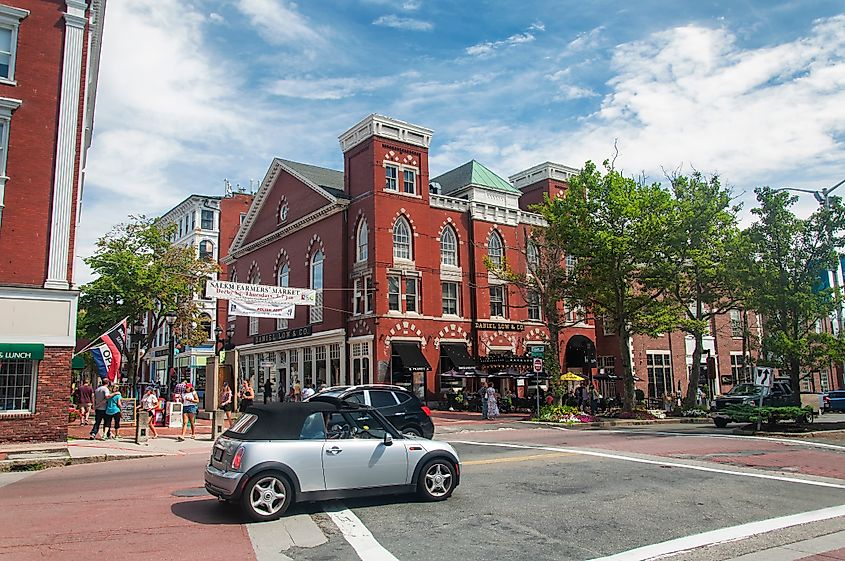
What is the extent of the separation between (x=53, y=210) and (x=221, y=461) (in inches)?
562

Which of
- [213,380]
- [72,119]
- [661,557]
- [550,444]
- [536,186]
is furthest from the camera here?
[536,186]

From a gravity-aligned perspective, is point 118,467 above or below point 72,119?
below

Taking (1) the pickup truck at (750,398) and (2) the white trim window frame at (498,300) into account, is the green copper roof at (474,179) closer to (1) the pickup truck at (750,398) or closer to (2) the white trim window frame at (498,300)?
(2) the white trim window frame at (498,300)

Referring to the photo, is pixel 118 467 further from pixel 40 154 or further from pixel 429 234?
pixel 429 234

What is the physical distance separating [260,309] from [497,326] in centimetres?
1683

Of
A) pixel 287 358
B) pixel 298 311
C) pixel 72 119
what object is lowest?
pixel 287 358

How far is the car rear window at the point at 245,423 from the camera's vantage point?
924cm

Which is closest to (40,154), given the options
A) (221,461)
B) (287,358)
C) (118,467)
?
(118,467)

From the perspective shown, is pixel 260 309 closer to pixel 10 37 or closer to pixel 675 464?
pixel 10 37

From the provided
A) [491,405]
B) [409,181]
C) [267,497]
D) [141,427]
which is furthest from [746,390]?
[267,497]

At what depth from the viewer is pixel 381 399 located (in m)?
17.6

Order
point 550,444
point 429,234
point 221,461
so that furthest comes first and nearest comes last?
point 429,234
point 550,444
point 221,461

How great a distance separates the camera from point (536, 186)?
47875mm

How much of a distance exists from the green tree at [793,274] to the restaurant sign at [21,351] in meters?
22.6
